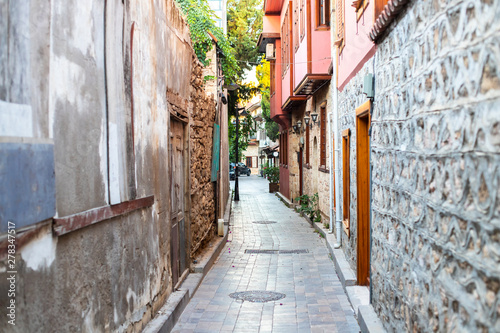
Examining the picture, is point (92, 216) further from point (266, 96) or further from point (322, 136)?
point (266, 96)

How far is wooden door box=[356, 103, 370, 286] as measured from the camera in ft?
23.7

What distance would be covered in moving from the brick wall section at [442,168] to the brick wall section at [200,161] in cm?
418

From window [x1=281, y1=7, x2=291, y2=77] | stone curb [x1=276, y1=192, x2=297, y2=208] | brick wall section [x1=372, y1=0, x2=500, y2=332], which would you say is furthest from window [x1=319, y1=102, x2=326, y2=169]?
brick wall section [x1=372, y1=0, x2=500, y2=332]

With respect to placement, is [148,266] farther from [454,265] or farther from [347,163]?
[347,163]

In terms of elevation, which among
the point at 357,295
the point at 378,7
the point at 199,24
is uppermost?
the point at 199,24

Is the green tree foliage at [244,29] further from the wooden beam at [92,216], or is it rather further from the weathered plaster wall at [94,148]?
the wooden beam at [92,216]

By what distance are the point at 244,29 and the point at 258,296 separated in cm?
2114

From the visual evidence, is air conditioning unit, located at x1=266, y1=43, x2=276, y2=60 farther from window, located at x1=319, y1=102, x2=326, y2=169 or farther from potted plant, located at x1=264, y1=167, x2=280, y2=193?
window, located at x1=319, y1=102, x2=326, y2=169

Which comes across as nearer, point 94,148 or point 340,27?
point 94,148

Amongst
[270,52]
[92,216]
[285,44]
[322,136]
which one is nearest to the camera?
[92,216]

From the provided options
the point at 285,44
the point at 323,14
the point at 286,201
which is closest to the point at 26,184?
the point at 323,14

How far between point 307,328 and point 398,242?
203cm

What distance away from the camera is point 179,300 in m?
6.42

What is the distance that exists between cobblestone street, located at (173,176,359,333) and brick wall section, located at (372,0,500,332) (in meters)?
1.60
